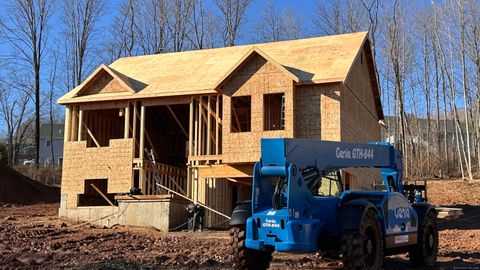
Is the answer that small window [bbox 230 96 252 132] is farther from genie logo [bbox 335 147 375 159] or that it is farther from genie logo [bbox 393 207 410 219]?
genie logo [bbox 393 207 410 219]

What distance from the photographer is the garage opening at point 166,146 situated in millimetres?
22562

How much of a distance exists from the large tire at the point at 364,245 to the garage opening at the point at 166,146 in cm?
1425

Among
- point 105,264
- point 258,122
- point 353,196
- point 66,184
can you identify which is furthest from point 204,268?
point 66,184

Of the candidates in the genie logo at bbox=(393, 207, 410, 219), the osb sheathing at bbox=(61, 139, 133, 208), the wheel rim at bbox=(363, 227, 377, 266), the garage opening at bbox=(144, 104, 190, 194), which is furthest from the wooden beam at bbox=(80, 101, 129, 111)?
the wheel rim at bbox=(363, 227, 377, 266)

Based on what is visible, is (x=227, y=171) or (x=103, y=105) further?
(x=103, y=105)

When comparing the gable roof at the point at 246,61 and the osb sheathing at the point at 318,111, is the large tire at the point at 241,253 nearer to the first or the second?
the osb sheathing at the point at 318,111

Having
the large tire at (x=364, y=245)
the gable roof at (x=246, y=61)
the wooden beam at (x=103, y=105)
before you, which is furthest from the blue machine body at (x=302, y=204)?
the wooden beam at (x=103, y=105)

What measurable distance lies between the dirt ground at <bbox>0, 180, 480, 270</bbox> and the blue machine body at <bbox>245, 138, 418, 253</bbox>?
1.91 meters

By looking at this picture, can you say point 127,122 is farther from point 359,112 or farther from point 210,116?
point 359,112

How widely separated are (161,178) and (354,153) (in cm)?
1430

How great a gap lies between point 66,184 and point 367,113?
1420cm

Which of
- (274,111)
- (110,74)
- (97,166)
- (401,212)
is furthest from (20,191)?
(401,212)

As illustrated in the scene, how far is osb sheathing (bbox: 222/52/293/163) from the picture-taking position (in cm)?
1947

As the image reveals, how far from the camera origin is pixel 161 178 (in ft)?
75.7
